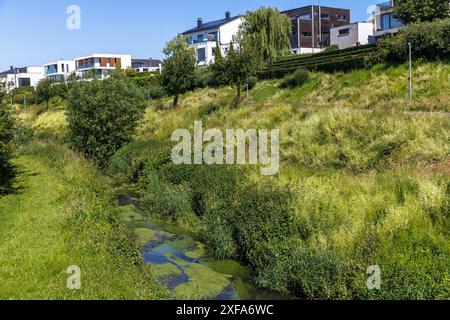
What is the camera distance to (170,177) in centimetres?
1925

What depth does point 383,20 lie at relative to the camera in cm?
5378

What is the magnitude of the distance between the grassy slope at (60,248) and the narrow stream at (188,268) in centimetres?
122

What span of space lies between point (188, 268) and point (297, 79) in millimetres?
26727

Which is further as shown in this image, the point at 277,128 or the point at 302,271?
the point at 277,128

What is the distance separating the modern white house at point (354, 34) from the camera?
5731 cm

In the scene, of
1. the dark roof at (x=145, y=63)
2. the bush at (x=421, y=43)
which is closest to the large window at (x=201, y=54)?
the dark roof at (x=145, y=63)
